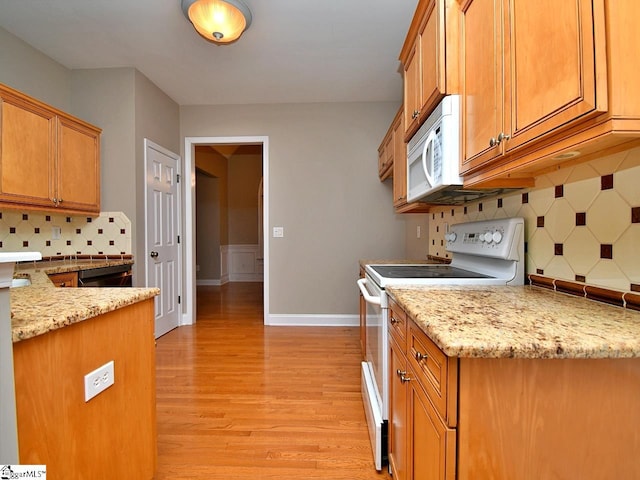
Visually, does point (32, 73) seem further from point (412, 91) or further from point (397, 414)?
point (397, 414)

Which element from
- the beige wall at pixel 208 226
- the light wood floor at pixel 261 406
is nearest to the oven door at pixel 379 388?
the light wood floor at pixel 261 406

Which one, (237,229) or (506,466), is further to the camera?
(237,229)

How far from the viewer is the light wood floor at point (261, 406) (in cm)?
141

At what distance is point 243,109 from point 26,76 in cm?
184

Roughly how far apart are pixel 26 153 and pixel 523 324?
301 cm

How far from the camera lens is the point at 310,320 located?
11.6 ft

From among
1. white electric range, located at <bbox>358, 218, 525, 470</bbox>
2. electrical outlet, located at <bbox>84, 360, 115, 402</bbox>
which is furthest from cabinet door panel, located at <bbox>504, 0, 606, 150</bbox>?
electrical outlet, located at <bbox>84, 360, 115, 402</bbox>

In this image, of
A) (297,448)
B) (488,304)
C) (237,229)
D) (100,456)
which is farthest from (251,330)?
(237,229)

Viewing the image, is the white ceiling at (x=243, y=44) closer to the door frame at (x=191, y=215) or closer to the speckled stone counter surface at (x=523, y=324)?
the door frame at (x=191, y=215)

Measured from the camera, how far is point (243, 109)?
351 cm

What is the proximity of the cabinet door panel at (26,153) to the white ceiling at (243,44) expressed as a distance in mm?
691

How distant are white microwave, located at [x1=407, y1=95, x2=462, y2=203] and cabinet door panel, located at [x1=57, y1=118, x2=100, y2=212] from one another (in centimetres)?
267

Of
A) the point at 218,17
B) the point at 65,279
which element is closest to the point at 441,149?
the point at 218,17

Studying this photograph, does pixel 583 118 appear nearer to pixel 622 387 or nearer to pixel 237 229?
pixel 622 387
